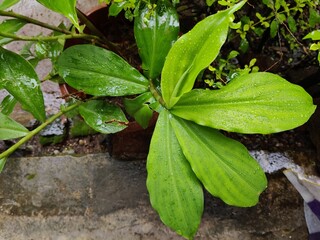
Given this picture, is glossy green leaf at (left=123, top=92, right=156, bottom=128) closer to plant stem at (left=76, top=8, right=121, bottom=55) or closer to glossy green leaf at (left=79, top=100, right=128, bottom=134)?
glossy green leaf at (left=79, top=100, right=128, bottom=134)

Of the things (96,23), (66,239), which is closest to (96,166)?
(66,239)

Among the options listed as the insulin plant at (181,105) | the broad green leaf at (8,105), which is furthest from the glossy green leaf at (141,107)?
the broad green leaf at (8,105)

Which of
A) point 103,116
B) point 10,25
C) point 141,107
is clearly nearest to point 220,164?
point 141,107

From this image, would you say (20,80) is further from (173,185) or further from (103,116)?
(173,185)

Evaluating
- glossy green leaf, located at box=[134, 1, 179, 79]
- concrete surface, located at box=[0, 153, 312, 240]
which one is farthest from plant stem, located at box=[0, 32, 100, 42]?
concrete surface, located at box=[0, 153, 312, 240]

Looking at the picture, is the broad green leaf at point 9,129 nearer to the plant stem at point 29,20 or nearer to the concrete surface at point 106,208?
the plant stem at point 29,20

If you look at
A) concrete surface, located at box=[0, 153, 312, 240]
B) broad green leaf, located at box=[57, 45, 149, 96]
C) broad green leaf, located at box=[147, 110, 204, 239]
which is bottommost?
concrete surface, located at box=[0, 153, 312, 240]
